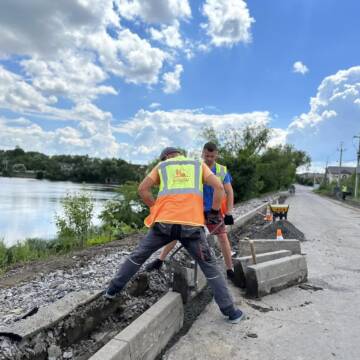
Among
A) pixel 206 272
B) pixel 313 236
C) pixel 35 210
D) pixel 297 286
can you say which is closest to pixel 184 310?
pixel 206 272

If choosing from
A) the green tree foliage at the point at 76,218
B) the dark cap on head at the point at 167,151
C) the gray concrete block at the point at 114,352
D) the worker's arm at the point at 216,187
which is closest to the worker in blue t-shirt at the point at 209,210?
the worker's arm at the point at 216,187

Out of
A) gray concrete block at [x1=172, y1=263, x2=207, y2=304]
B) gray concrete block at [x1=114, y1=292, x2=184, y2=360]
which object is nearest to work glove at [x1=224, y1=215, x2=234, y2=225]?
gray concrete block at [x1=172, y1=263, x2=207, y2=304]

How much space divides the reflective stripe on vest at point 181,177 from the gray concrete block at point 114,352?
159 cm

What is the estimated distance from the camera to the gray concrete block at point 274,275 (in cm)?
529

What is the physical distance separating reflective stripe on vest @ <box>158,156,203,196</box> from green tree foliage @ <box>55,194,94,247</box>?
25.9 feet

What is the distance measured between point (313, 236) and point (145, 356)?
31.4 feet

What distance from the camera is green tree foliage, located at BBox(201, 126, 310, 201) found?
27797 mm

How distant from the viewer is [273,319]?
4.57 meters

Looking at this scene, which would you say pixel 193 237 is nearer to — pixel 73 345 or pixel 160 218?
pixel 160 218

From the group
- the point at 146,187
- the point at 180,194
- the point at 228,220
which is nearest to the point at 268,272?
the point at 228,220

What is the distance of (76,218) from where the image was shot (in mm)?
11508

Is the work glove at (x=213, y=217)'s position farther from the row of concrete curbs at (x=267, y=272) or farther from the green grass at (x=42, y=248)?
the green grass at (x=42, y=248)

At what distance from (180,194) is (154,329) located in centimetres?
135

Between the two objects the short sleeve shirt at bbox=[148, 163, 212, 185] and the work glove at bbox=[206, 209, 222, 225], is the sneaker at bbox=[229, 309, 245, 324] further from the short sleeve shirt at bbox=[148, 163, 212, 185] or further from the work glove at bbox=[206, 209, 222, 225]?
the short sleeve shirt at bbox=[148, 163, 212, 185]
